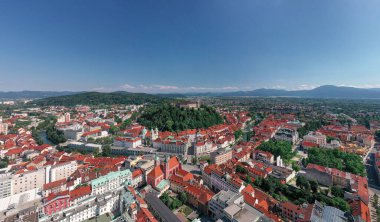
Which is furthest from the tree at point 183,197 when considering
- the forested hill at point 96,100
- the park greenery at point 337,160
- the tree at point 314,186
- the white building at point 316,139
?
the forested hill at point 96,100

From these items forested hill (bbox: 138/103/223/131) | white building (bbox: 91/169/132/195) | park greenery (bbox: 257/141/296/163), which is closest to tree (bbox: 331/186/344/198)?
park greenery (bbox: 257/141/296/163)

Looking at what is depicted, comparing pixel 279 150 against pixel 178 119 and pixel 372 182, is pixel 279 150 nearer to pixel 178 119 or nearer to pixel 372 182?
pixel 372 182

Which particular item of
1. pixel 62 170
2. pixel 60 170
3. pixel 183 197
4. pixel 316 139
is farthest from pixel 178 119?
pixel 183 197

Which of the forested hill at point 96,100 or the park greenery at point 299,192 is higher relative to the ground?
the forested hill at point 96,100

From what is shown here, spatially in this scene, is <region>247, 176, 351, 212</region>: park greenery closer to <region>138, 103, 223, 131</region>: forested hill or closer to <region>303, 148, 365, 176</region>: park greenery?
<region>303, 148, 365, 176</region>: park greenery

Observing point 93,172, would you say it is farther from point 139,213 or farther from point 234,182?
point 234,182

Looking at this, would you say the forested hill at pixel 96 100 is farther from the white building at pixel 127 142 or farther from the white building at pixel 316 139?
the white building at pixel 316 139
